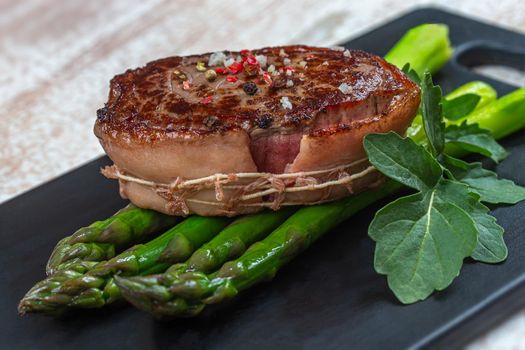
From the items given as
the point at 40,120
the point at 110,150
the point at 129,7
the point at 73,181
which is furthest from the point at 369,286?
the point at 129,7

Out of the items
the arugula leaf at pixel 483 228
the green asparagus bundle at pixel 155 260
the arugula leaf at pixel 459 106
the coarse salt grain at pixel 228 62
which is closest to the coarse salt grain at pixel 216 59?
the coarse salt grain at pixel 228 62

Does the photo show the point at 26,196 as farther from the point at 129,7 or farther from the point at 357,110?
the point at 129,7

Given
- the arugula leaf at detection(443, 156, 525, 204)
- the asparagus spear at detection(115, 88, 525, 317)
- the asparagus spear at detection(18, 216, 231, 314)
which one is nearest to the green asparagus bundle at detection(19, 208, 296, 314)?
the asparagus spear at detection(18, 216, 231, 314)

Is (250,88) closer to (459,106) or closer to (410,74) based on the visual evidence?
(410,74)

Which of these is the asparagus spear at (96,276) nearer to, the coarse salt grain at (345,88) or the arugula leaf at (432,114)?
the coarse salt grain at (345,88)

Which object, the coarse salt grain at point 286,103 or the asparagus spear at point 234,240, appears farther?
the coarse salt grain at point 286,103

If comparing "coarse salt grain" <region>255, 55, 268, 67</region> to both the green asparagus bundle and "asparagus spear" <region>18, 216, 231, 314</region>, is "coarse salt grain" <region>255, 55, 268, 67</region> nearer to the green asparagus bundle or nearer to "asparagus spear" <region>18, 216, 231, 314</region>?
the green asparagus bundle
